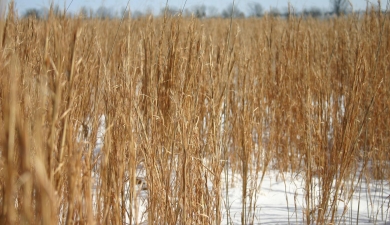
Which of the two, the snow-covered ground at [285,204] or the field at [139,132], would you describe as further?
the snow-covered ground at [285,204]

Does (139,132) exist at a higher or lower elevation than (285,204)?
higher

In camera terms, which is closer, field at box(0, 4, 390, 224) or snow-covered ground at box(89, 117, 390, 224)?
field at box(0, 4, 390, 224)

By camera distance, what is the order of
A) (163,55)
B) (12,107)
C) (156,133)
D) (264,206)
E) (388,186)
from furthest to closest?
(388,186), (264,206), (163,55), (156,133), (12,107)

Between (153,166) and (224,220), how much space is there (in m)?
0.88

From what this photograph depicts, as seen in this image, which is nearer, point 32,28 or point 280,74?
point 32,28

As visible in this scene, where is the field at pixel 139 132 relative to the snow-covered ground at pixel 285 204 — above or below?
above

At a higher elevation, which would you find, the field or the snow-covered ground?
the field

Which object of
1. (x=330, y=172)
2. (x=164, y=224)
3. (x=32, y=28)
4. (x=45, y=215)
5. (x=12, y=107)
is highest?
(x=32, y=28)

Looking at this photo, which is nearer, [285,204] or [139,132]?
[139,132]

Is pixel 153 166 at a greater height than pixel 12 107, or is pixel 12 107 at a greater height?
pixel 12 107

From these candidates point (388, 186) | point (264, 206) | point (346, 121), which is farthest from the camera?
point (388, 186)

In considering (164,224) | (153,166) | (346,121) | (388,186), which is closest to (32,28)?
(153,166)

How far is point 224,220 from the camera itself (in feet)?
6.84

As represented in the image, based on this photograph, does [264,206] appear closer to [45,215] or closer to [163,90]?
[163,90]
